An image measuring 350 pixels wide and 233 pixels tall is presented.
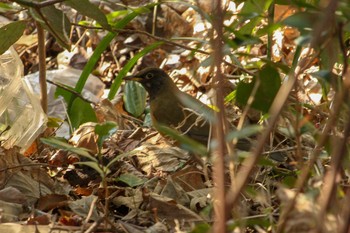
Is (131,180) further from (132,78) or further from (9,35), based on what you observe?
(132,78)

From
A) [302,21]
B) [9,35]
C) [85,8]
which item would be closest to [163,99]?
[9,35]

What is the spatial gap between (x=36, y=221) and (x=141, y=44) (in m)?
4.52

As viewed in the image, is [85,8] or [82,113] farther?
[82,113]

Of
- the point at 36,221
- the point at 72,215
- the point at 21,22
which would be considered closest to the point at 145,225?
→ the point at 72,215

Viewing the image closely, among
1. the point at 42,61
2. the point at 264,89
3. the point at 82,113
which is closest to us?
the point at 264,89

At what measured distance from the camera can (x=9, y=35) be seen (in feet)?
13.5

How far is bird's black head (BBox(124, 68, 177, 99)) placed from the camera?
645 cm

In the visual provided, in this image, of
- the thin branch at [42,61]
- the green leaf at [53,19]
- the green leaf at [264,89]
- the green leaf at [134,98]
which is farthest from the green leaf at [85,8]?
the green leaf at [134,98]

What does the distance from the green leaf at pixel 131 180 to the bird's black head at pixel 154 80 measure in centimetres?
224

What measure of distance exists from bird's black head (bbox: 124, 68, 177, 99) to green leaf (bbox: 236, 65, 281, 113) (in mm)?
3687

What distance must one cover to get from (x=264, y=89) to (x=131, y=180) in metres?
1.69

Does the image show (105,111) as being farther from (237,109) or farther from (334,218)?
(334,218)

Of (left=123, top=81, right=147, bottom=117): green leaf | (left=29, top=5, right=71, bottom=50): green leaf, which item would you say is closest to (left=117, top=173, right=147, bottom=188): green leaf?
(left=29, top=5, right=71, bottom=50): green leaf

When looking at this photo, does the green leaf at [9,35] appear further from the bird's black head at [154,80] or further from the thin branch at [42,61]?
the bird's black head at [154,80]
